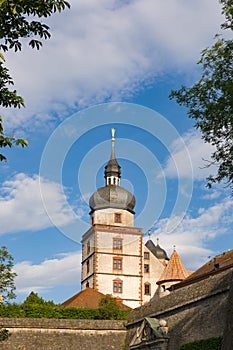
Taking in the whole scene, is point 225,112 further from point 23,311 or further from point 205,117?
point 23,311

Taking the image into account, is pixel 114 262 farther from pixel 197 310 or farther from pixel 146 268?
pixel 197 310

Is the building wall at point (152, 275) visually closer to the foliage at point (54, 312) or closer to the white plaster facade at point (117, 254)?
the white plaster facade at point (117, 254)

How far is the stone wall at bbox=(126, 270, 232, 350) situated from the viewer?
75.2 ft

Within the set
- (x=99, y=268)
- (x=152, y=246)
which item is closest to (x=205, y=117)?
(x=99, y=268)

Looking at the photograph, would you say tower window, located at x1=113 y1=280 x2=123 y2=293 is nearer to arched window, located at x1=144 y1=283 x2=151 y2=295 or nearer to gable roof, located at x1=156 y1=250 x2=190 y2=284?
arched window, located at x1=144 y1=283 x2=151 y2=295

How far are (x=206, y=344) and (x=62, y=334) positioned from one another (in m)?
12.2

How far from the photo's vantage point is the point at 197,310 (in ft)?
81.7

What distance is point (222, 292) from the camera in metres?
23.0

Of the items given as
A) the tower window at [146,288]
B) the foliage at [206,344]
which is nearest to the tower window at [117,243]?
the tower window at [146,288]

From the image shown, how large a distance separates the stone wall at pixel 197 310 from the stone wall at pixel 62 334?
439 cm

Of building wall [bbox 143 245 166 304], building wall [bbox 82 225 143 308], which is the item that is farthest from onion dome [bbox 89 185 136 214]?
building wall [bbox 143 245 166 304]

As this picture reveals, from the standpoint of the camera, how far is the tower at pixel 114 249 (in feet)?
224

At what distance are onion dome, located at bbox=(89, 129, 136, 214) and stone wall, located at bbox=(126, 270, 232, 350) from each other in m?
44.7

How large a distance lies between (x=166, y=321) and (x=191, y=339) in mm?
3532
